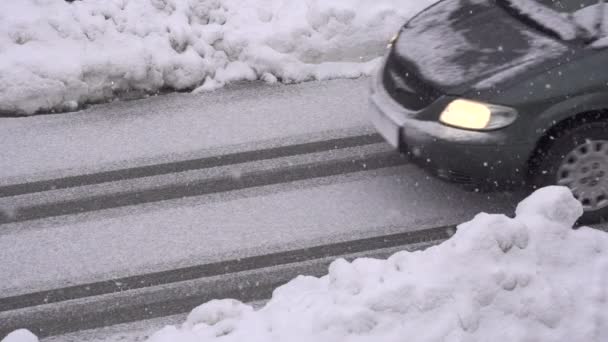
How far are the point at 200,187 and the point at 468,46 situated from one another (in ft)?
7.73

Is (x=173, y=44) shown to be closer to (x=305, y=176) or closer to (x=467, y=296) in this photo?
(x=305, y=176)

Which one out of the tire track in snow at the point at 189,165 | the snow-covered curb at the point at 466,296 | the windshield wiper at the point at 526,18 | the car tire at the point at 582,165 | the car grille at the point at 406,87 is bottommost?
the tire track in snow at the point at 189,165

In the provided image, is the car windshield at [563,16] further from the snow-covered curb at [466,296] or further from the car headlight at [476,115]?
the snow-covered curb at [466,296]

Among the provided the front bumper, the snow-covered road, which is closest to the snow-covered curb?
the front bumper

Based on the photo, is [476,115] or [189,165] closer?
[476,115]

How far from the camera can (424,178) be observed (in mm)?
6902

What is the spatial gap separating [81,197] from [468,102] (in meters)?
3.11

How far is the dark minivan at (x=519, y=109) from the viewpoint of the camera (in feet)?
19.0

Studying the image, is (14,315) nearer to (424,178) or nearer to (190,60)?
(424,178)

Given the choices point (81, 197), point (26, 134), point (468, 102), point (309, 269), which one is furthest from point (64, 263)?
point (468, 102)

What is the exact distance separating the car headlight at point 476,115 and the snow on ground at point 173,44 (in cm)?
292

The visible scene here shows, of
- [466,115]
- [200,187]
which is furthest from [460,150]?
[200,187]

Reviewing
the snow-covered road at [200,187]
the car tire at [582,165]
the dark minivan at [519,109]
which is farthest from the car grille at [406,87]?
the car tire at [582,165]

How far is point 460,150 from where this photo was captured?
593 cm
